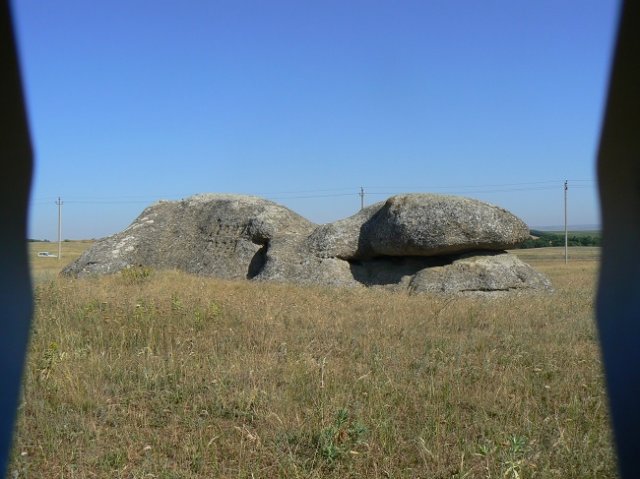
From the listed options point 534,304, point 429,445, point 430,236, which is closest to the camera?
point 429,445

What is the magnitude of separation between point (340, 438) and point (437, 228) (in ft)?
32.1

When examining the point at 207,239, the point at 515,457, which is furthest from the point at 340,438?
the point at 207,239

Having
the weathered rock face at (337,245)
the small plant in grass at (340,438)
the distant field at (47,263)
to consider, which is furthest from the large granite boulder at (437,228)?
the small plant in grass at (340,438)

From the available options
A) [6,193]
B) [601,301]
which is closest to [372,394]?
[601,301]

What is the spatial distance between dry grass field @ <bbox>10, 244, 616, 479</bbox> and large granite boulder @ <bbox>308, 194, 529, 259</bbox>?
17.3 feet

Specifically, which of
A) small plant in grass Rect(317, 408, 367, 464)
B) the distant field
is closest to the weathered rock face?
the distant field

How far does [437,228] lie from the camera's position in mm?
13047

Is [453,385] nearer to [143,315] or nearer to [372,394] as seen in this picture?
[372,394]

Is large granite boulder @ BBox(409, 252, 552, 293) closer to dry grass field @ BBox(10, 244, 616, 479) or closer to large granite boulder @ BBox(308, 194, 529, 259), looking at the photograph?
large granite boulder @ BBox(308, 194, 529, 259)

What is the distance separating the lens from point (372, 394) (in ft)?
14.8

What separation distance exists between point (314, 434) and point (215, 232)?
504 inches

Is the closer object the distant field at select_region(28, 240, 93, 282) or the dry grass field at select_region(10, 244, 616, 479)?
the dry grass field at select_region(10, 244, 616, 479)

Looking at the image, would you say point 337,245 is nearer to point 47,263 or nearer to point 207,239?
point 207,239

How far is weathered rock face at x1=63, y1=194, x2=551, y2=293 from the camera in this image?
13148 millimetres
